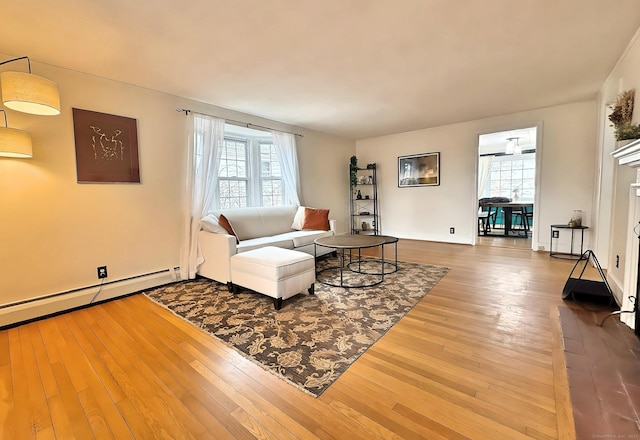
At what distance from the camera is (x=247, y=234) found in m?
3.89

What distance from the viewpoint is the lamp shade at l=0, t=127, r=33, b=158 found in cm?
221

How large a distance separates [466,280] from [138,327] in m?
3.35

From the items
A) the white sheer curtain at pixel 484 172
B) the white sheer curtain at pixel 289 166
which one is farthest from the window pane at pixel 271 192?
the white sheer curtain at pixel 484 172

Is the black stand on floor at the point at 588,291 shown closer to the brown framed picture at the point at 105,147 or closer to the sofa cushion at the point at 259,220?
the sofa cushion at the point at 259,220

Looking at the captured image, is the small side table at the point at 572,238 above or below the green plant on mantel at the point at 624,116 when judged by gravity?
below

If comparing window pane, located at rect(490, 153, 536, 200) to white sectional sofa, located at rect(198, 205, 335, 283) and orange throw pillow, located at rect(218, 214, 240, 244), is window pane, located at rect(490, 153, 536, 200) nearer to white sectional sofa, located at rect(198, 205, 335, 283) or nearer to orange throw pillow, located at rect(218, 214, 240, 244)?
white sectional sofa, located at rect(198, 205, 335, 283)

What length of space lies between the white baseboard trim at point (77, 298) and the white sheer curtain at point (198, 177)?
317mm

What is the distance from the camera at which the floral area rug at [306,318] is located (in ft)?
5.95

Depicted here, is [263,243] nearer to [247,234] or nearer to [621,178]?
[247,234]

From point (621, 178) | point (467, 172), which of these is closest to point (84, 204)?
point (621, 178)

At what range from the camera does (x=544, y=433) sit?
1235 millimetres

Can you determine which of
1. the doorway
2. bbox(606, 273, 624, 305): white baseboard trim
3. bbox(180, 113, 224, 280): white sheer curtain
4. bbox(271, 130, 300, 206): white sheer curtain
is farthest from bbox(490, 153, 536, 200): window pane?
bbox(180, 113, 224, 280): white sheer curtain

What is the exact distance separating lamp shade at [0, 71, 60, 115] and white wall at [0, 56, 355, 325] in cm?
59

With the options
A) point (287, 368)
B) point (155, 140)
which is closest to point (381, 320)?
point (287, 368)
